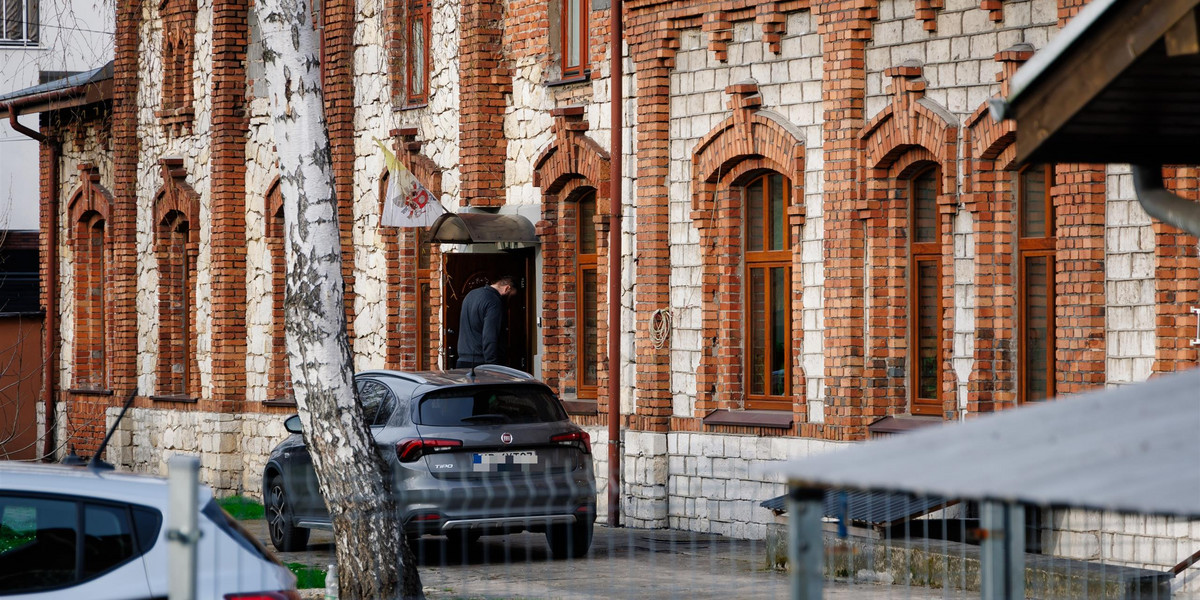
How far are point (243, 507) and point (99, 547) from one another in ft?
51.1

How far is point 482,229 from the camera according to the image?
65.4ft

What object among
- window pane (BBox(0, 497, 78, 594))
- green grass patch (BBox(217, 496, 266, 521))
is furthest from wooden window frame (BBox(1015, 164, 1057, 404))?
green grass patch (BBox(217, 496, 266, 521))

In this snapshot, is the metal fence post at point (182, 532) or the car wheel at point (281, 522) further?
the car wheel at point (281, 522)

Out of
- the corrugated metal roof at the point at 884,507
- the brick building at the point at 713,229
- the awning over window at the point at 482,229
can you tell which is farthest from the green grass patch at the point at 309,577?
the awning over window at the point at 482,229

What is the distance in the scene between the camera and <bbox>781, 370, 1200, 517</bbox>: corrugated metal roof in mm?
3566

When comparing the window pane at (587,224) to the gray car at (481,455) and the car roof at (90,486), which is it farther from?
→ the car roof at (90,486)

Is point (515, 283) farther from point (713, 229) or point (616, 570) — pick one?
point (616, 570)

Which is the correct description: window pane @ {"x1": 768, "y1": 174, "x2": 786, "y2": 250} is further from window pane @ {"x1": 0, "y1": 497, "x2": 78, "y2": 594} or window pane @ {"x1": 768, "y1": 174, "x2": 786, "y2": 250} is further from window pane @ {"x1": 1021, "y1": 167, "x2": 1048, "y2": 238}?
window pane @ {"x1": 0, "y1": 497, "x2": 78, "y2": 594}

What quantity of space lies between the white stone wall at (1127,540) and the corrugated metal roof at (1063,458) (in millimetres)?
8345

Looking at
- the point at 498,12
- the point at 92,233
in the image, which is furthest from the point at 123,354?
the point at 498,12

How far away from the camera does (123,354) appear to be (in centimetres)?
2861

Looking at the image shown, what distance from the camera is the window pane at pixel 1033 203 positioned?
14562 millimetres

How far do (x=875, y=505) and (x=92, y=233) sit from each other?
803 inches

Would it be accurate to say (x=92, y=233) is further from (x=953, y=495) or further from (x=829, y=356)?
(x=953, y=495)
